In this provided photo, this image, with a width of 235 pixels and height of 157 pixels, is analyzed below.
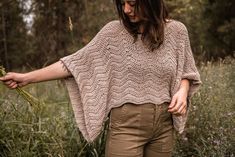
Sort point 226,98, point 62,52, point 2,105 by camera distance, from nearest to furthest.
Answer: point 2,105 < point 226,98 < point 62,52

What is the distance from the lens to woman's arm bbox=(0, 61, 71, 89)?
279cm

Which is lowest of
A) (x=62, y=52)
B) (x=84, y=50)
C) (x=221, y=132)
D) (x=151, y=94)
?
(x=62, y=52)

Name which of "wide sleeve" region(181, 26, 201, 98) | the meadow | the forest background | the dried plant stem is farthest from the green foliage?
"wide sleeve" region(181, 26, 201, 98)

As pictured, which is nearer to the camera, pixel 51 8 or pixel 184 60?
pixel 184 60

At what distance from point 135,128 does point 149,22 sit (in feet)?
1.92

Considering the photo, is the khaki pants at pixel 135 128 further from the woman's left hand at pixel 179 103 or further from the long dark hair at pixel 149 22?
the long dark hair at pixel 149 22

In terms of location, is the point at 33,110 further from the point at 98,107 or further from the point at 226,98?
the point at 226,98

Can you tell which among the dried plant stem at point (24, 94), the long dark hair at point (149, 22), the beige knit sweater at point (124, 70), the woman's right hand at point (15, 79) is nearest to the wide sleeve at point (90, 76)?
the beige knit sweater at point (124, 70)

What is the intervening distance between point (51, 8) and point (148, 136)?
9100 millimetres

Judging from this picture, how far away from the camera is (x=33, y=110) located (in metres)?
4.22

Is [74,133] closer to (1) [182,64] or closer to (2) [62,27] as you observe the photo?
(1) [182,64]

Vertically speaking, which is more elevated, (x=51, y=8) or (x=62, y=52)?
(x=51, y=8)

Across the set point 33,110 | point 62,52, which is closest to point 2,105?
point 33,110

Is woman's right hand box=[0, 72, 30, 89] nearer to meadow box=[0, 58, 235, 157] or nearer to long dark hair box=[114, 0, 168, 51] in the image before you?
long dark hair box=[114, 0, 168, 51]
